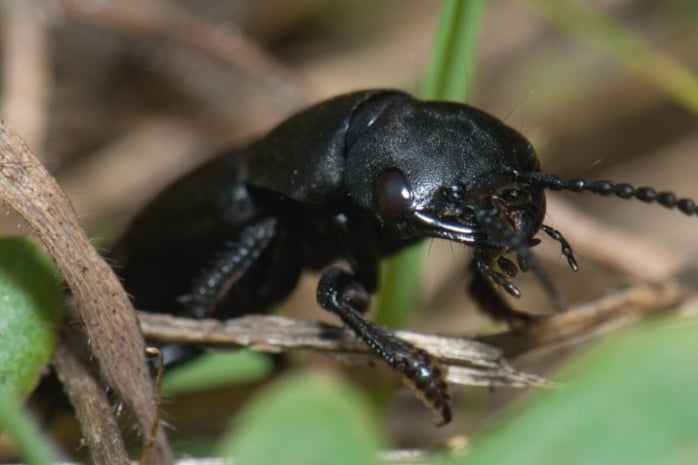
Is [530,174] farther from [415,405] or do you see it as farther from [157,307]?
[157,307]

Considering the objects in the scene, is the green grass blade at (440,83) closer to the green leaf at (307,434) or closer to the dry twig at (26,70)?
the dry twig at (26,70)

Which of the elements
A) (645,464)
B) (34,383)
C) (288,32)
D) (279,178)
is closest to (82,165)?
(288,32)

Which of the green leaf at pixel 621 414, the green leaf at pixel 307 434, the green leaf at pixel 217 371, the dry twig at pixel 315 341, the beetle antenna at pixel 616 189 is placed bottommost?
A: the green leaf at pixel 217 371

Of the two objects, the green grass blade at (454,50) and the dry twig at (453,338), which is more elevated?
the green grass blade at (454,50)

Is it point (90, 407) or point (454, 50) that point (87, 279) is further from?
point (454, 50)

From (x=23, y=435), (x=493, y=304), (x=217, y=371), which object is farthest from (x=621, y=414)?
(x=217, y=371)

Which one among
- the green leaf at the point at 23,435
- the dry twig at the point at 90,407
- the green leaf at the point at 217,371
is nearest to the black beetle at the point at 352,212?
the green leaf at the point at 217,371

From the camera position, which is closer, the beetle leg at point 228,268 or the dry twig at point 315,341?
the dry twig at point 315,341
